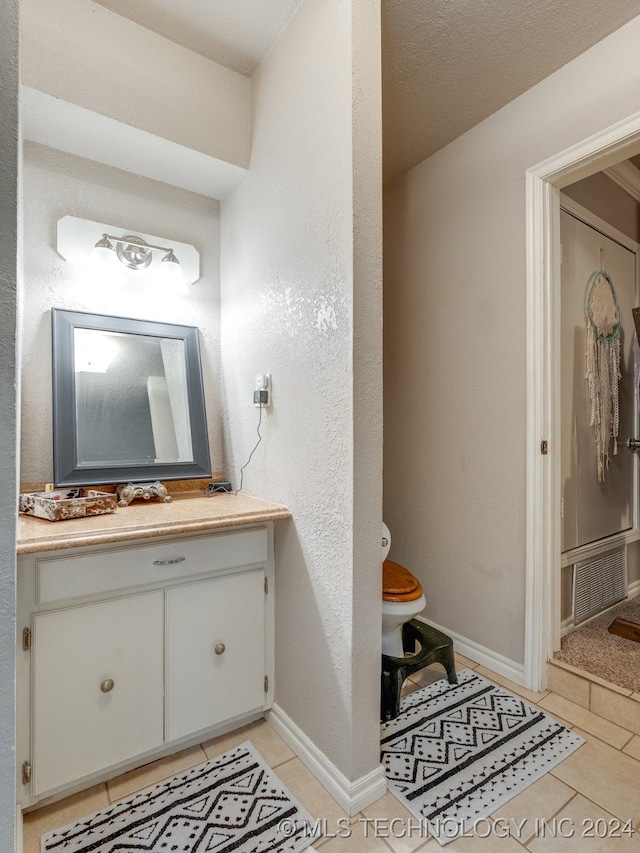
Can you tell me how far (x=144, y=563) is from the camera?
148 centimetres

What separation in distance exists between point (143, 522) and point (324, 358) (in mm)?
805

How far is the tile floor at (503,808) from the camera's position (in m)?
1.25

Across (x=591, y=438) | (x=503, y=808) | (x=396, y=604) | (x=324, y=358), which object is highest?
(x=324, y=358)

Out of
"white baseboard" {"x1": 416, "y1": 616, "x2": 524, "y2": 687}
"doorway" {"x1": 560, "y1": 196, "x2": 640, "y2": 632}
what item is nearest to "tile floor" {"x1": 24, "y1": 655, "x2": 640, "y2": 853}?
"white baseboard" {"x1": 416, "y1": 616, "x2": 524, "y2": 687}

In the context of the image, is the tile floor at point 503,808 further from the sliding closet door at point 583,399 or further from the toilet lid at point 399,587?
the sliding closet door at point 583,399

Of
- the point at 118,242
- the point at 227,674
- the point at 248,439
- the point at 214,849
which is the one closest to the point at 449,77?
the point at 118,242

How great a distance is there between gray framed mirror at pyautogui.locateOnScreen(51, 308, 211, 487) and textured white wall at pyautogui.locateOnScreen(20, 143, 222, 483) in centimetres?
7

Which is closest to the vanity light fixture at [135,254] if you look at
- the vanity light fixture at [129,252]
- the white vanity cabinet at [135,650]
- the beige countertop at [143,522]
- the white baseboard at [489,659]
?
the vanity light fixture at [129,252]

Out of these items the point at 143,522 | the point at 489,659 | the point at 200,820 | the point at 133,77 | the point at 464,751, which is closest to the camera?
the point at 200,820

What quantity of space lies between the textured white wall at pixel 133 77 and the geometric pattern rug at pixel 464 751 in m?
2.46

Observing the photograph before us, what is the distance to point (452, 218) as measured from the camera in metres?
2.33

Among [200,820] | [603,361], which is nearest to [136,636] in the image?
[200,820]

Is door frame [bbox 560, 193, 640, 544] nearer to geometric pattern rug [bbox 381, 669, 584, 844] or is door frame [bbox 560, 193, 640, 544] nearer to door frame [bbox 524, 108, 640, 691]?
door frame [bbox 524, 108, 640, 691]

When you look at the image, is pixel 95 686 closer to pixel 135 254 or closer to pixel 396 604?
pixel 396 604
